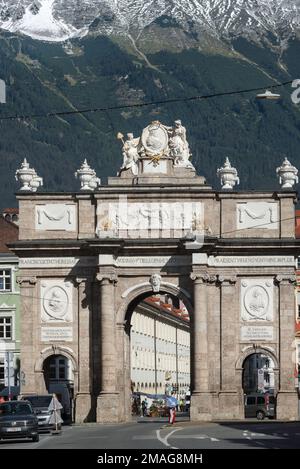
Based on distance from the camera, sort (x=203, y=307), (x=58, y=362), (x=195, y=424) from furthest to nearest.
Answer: (x=58, y=362), (x=203, y=307), (x=195, y=424)

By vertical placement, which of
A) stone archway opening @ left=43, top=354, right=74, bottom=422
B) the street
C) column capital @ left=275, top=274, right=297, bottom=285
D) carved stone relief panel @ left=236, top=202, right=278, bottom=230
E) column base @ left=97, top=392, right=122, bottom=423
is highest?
carved stone relief panel @ left=236, top=202, right=278, bottom=230

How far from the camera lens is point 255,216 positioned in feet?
323

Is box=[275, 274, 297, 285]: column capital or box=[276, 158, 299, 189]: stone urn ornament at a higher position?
box=[276, 158, 299, 189]: stone urn ornament

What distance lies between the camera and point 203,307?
3792 inches

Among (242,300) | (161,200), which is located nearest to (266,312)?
(242,300)

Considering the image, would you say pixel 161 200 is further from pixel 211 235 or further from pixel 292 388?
pixel 292 388

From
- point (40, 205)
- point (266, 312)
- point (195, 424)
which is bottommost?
point (195, 424)

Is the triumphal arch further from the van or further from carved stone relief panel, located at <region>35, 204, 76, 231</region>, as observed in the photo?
the van

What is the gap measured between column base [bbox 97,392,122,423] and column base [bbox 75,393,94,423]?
131 cm

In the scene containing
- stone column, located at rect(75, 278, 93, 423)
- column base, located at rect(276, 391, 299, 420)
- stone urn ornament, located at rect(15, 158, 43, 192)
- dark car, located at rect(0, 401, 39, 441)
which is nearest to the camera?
dark car, located at rect(0, 401, 39, 441)

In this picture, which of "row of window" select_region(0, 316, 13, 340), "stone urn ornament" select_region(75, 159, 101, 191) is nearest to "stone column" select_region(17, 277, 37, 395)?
"stone urn ornament" select_region(75, 159, 101, 191)

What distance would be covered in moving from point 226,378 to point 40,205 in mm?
14441

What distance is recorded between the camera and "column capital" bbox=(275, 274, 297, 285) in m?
98.0

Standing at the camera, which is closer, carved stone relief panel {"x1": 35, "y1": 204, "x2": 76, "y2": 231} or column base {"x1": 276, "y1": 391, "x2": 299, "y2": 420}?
column base {"x1": 276, "y1": 391, "x2": 299, "y2": 420}
